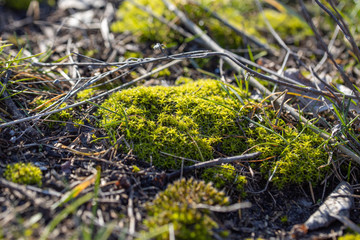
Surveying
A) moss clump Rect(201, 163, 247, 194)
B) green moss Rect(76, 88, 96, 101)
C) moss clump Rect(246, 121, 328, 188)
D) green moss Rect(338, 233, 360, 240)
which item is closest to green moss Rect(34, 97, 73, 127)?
green moss Rect(76, 88, 96, 101)

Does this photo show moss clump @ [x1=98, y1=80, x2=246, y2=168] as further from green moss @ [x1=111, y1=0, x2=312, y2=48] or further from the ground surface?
green moss @ [x1=111, y1=0, x2=312, y2=48]

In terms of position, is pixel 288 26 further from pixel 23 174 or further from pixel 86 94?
pixel 23 174

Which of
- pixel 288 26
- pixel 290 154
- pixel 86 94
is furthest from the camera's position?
pixel 288 26

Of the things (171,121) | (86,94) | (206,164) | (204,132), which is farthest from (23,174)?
(204,132)

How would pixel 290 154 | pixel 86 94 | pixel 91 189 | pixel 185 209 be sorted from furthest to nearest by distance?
pixel 86 94 < pixel 290 154 < pixel 91 189 < pixel 185 209

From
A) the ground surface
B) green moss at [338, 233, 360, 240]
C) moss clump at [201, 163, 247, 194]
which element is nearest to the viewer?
the ground surface
